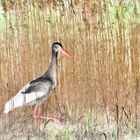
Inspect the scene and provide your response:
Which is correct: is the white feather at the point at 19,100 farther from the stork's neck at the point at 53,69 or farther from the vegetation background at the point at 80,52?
the stork's neck at the point at 53,69

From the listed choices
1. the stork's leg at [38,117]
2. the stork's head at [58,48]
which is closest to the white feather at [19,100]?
the stork's leg at [38,117]

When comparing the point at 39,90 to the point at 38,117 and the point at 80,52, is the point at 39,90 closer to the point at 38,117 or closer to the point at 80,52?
the point at 38,117

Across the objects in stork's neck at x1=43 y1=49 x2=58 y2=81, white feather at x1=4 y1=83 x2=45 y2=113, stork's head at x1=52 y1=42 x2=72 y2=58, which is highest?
stork's head at x1=52 y1=42 x2=72 y2=58

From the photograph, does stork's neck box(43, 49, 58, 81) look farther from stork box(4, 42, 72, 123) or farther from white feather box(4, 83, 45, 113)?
white feather box(4, 83, 45, 113)

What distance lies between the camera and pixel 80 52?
602 cm

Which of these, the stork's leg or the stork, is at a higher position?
the stork

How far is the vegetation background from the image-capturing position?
593 centimetres

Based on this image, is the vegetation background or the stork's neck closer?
the vegetation background

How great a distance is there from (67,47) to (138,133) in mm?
974

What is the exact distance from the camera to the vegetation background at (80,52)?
5.93 m

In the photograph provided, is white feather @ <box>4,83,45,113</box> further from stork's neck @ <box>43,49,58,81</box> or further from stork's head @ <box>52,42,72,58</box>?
stork's head @ <box>52,42,72,58</box>

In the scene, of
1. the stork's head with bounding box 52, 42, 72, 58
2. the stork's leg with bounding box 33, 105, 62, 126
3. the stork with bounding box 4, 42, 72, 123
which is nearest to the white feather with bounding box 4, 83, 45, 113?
the stork with bounding box 4, 42, 72, 123

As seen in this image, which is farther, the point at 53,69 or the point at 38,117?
the point at 53,69

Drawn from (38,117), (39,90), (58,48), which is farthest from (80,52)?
(38,117)
